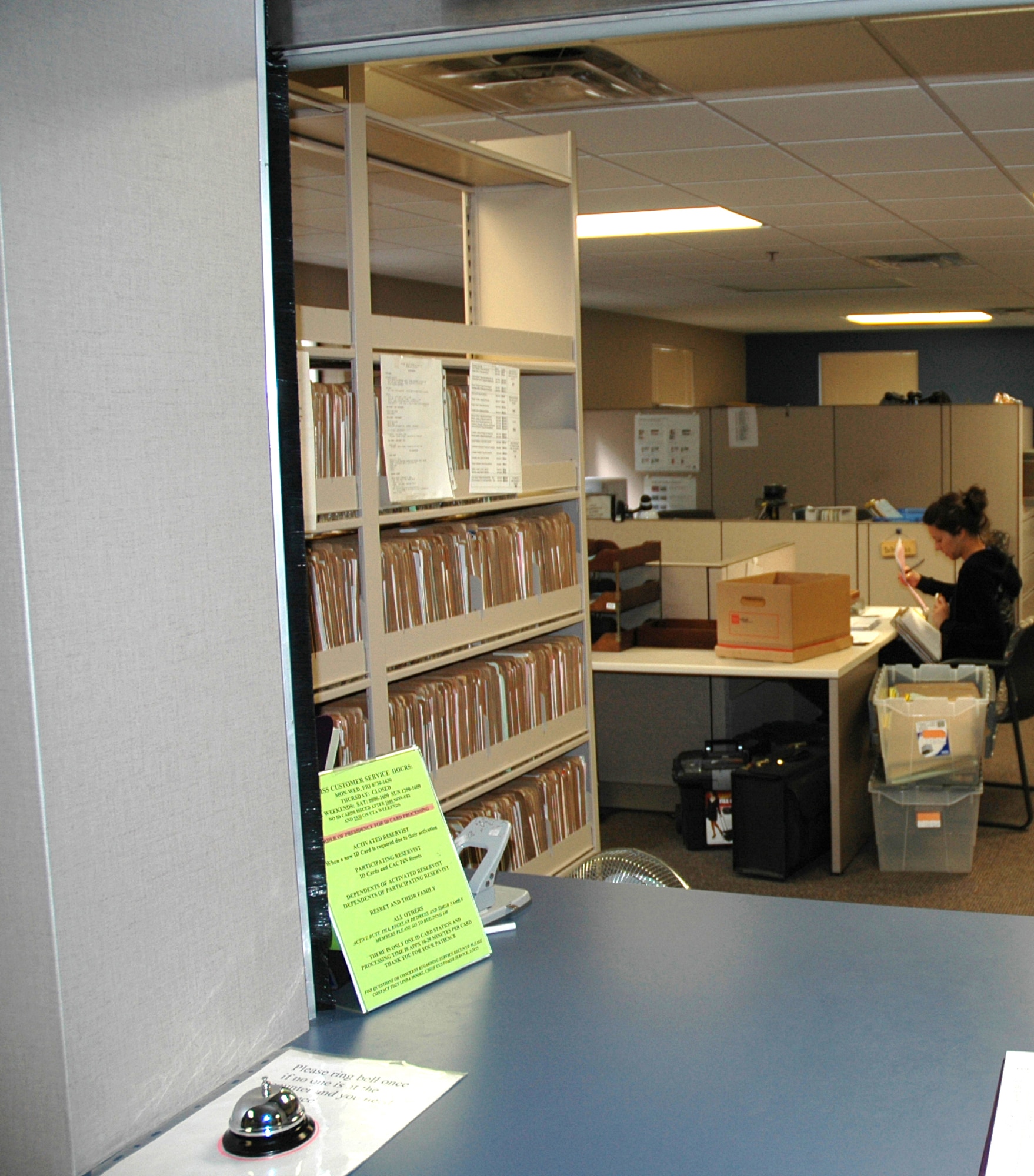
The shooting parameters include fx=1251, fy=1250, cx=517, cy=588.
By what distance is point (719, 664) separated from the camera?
193 inches

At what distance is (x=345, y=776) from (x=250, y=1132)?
49 centimetres

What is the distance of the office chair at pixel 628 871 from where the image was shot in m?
2.25

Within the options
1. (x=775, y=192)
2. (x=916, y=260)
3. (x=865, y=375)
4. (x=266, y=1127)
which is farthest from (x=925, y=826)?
(x=865, y=375)

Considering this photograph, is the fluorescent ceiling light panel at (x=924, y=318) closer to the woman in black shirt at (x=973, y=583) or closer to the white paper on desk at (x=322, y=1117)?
the woman in black shirt at (x=973, y=583)

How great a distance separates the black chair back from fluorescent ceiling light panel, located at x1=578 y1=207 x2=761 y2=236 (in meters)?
2.36

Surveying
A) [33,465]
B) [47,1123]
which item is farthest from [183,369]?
[47,1123]

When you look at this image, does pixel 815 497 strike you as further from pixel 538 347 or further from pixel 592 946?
pixel 592 946

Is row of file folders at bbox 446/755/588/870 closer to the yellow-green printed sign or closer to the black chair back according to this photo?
the yellow-green printed sign

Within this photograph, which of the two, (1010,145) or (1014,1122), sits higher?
(1010,145)

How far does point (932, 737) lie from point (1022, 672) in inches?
36.6

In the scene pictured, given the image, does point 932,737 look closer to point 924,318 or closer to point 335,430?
point 335,430

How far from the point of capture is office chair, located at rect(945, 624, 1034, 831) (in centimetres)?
504

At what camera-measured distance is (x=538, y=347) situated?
129 inches

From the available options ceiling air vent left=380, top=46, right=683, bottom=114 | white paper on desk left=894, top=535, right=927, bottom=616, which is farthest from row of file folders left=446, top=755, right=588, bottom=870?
white paper on desk left=894, top=535, right=927, bottom=616
